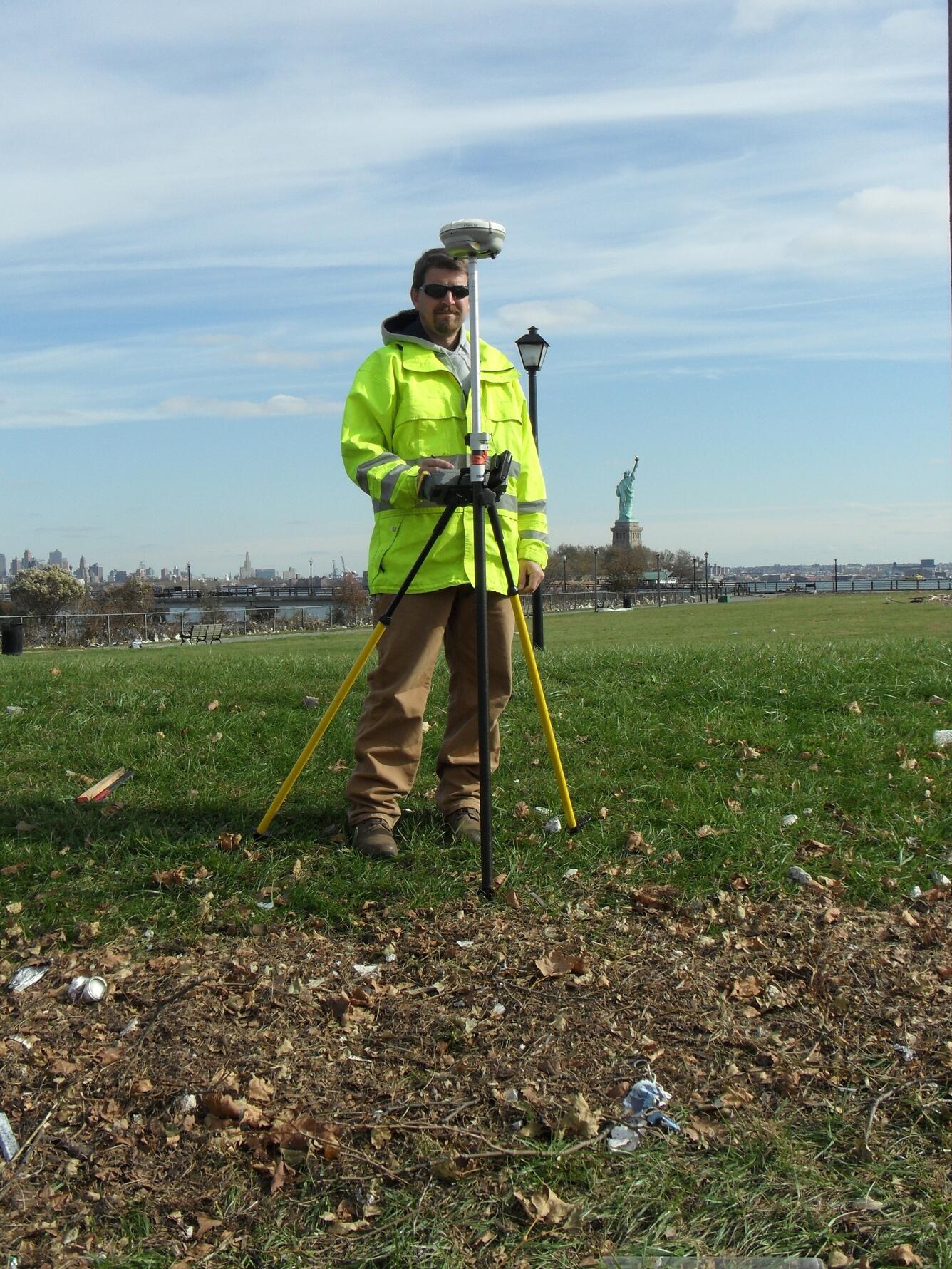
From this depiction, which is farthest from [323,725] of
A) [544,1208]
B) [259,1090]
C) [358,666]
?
[544,1208]

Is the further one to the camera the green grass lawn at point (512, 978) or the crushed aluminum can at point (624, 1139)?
the crushed aluminum can at point (624, 1139)

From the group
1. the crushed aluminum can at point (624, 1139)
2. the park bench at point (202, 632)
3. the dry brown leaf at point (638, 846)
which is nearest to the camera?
the crushed aluminum can at point (624, 1139)

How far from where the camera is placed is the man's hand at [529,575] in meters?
5.04

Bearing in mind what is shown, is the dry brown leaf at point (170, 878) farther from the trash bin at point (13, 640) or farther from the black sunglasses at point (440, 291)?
the trash bin at point (13, 640)

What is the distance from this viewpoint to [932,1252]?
8.37 ft

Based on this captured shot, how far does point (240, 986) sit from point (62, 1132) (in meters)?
0.81

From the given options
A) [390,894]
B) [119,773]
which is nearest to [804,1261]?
[390,894]

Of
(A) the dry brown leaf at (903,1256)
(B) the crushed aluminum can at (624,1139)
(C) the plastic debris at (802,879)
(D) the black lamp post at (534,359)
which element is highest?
(D) the black lamp post at (534,359)

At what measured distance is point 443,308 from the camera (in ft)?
15.8

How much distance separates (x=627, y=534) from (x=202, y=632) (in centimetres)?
6416

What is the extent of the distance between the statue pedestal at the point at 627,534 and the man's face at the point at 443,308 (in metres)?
106

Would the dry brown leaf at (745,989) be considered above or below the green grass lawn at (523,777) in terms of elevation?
below

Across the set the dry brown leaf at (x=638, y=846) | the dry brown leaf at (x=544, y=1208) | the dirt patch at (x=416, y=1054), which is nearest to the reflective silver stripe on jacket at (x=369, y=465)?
the dirt patch at (x=416, y=1054)

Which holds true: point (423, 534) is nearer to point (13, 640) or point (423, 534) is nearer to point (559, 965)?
point (559, 965)
